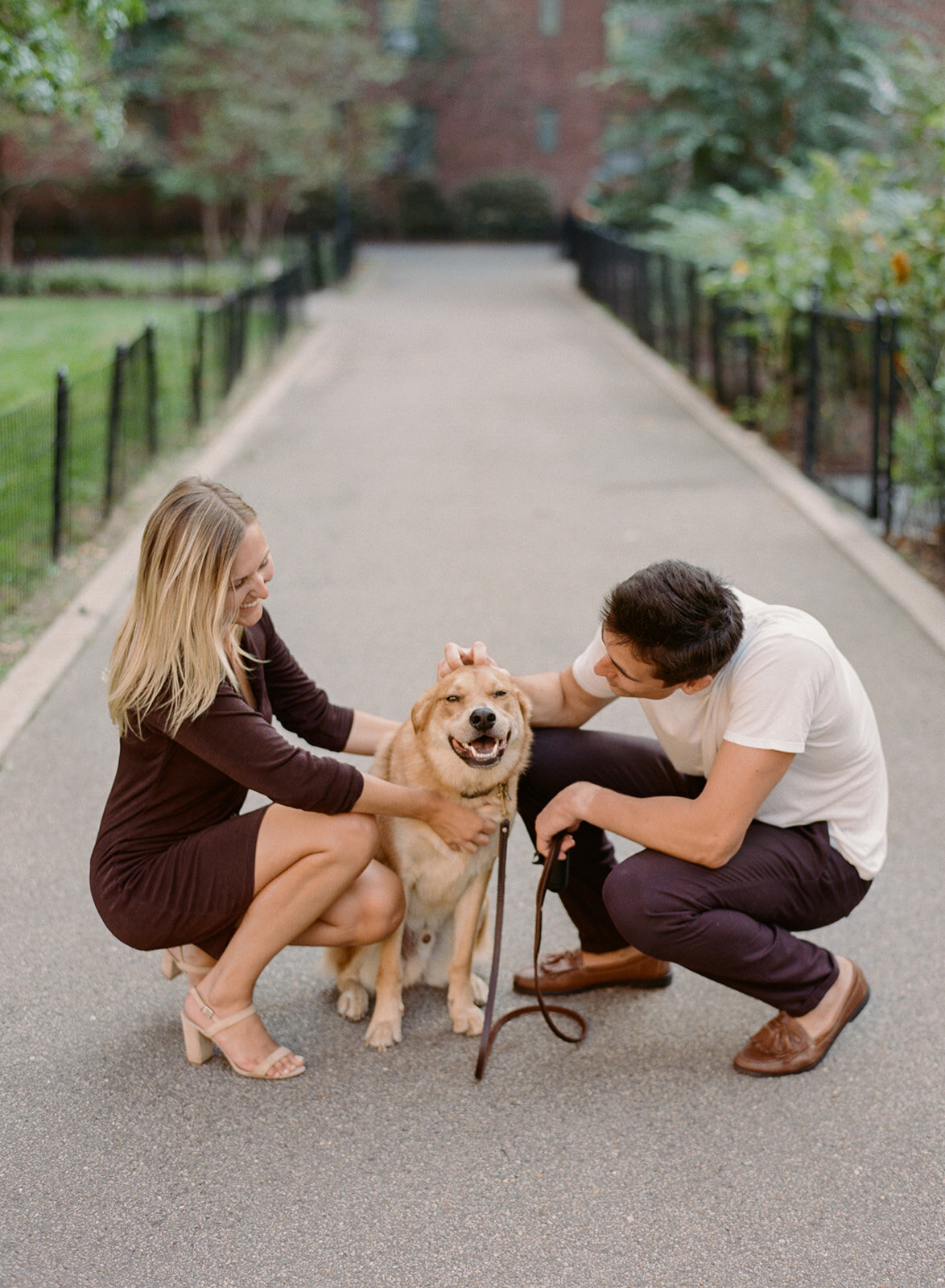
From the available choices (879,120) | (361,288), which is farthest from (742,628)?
(361,288)

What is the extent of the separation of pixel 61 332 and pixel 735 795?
57.9 feet

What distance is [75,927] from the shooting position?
4.19m

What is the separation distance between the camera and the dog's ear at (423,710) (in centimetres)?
354

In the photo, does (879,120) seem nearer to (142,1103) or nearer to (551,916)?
(551,916)

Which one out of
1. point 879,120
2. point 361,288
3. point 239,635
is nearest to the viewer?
point 239,635

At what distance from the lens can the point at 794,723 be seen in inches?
126

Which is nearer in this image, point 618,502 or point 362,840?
point 362,840

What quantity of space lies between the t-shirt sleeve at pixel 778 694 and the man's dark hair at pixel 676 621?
9 cm

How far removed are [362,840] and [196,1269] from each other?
106 centimetres

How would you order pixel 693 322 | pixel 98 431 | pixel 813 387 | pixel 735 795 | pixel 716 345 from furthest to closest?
pixel 693 322 < pixel 716 345 < pixel 813 387 < pixel 98 431 < pixel 735 795

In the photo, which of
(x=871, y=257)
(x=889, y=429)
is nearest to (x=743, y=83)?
(x=871, y=257)

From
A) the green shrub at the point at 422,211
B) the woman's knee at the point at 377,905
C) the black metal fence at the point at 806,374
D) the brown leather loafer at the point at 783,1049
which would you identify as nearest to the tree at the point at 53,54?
the black metal fence at the point at 806,374

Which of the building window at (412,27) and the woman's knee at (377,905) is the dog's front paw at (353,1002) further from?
the building window at (412,27)

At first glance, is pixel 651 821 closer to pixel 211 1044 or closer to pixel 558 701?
pixel 558 701
